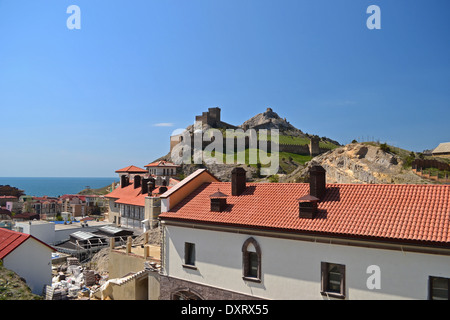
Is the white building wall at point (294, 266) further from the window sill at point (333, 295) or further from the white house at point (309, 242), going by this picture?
the window sill at point (333, 295)

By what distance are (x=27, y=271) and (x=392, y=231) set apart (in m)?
21.5

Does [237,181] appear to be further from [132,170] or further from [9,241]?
[132,170]

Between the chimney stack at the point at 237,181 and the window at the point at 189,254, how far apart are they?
3924 millimetres

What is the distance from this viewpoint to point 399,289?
505 inches

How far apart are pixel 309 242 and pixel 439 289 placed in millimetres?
5081

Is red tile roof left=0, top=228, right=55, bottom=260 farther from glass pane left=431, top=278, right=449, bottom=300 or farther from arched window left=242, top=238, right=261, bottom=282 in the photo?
glass pane left=431, top=278, right=449, bottom=300

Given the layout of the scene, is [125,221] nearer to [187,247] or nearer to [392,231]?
[187,247]

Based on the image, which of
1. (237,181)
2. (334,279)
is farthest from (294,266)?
(237,181)

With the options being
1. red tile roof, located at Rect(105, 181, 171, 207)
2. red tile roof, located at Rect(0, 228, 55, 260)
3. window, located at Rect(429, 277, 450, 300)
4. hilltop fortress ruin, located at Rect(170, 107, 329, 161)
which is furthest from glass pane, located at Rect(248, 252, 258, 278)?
hilltop fortress ruin, located at Rect(170, 107, 329, 161)

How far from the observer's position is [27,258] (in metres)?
21.0

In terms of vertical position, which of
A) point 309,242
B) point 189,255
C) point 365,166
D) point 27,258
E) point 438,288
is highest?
point 365,166
